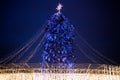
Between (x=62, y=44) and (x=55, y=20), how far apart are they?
1491mm

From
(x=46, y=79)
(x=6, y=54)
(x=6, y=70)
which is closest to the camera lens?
(x=46, y=79)

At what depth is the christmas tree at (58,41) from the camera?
21938 millimetres

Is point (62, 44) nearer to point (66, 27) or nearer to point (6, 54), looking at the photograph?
point (66, 27)

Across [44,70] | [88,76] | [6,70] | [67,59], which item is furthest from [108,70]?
[67,59]

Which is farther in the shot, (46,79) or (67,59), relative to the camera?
(67,59)

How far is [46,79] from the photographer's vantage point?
15.1 meters

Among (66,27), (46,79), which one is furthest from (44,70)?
(66,27)

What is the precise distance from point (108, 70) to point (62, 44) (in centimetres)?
673

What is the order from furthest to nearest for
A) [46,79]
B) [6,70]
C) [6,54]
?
[6,54] < [6,70] < [46,79]

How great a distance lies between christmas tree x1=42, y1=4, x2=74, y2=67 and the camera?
21.9 meters

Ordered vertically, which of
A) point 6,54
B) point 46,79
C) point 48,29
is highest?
point 48,29

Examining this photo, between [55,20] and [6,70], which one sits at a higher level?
[55,20]

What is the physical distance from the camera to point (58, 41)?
73.6 feet

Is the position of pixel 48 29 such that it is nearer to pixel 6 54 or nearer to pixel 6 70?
pixel 6 54
